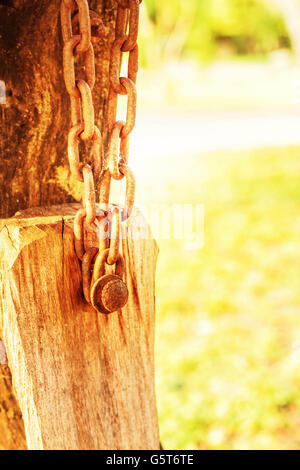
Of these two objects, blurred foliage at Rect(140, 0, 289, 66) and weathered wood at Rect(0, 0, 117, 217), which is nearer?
A: weathered wood at Rect(0, 0, 117, 217)

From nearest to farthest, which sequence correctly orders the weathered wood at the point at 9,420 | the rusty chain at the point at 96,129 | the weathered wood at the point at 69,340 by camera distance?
the rusty chain at the point at 96,129 < the weathered wood at the point at 69,340 < the weathered wood at the point at 9,420

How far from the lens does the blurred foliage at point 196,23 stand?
18594 mm

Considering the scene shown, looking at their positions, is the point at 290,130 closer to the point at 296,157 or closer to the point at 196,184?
the point at 296,157

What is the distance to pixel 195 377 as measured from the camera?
3.18 metres

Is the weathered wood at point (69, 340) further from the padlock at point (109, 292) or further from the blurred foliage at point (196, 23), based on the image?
the blurred foliage at point (196, 23)

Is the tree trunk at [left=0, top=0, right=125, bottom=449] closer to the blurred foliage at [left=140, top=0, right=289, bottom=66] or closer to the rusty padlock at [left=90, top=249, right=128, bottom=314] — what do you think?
the rusty padlock at [left=90, top=249, right=128, bottom=314]

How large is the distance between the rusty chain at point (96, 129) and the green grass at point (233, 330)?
69.8 inches

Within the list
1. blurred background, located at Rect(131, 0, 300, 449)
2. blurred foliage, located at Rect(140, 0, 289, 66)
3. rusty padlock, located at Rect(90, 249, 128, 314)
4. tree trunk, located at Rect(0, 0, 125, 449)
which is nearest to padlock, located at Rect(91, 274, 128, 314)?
rusty padlock, located at Rect(90, 249, 128, 314)

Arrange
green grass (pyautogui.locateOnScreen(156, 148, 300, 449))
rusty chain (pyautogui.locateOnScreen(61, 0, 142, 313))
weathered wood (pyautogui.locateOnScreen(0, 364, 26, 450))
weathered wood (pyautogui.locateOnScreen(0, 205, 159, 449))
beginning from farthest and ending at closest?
green grass (pyautogui.locateOnScreen(156, 148, 300, 449)) → weathered wood (pyautogui.locateOnScreen(0, 364, 26, 450)) → weathered wood (pyautogui.locateOnScreen(0, 205, 159, 449)) → rusty chain (pyautogui.locateOnScreen(61, 0, 142, 313))

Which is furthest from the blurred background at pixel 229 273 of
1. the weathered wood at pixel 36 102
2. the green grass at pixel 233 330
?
the weathered wood at pixel 36 102

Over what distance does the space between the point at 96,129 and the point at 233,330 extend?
2774mm

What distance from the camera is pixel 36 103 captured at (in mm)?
1245

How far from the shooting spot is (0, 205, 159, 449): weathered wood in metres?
1.16

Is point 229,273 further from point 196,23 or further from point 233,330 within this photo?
point 196,23
